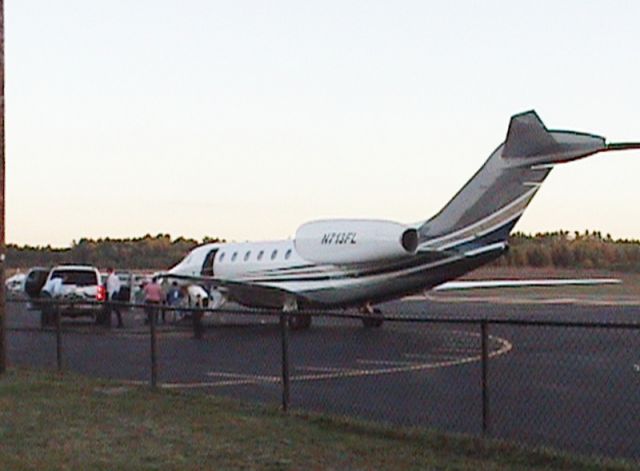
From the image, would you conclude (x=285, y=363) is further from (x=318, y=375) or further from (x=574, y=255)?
(x=574, y=255)

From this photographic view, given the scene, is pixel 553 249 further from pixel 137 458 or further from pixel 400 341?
pixel 137 458

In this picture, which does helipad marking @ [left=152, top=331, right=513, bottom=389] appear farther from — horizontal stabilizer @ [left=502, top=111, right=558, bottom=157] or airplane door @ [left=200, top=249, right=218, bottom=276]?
airplane door @ [left=200, top=249, right=218, bottom=276]

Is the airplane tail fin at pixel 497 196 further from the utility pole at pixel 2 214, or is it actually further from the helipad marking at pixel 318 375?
the utility pole at pixel 2 214

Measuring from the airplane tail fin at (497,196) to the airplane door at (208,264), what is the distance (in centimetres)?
990

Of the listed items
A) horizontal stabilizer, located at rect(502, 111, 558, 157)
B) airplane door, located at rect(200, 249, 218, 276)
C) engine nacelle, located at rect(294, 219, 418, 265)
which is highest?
horizontal stabilizer, located at rect(502, 111, 558, 157)

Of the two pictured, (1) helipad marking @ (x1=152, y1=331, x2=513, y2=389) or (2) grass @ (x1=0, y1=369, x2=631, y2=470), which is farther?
(1) helipad marking @ (x1=152, y1=331, x2=513, y2=389)

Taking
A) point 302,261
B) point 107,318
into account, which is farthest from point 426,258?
point 107,318

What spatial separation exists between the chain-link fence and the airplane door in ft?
32.6

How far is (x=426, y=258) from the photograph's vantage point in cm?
2981

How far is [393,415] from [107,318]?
18.4m

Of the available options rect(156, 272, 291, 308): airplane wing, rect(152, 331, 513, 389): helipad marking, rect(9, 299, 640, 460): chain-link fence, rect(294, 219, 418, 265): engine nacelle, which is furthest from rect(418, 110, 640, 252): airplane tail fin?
rect(152, 331, 513, 389): helipad marking

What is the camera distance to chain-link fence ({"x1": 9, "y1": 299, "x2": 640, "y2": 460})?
39.5 feet

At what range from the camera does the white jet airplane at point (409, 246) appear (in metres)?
27.7


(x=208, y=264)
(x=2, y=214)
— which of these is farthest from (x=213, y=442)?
(x=208, y=264)
